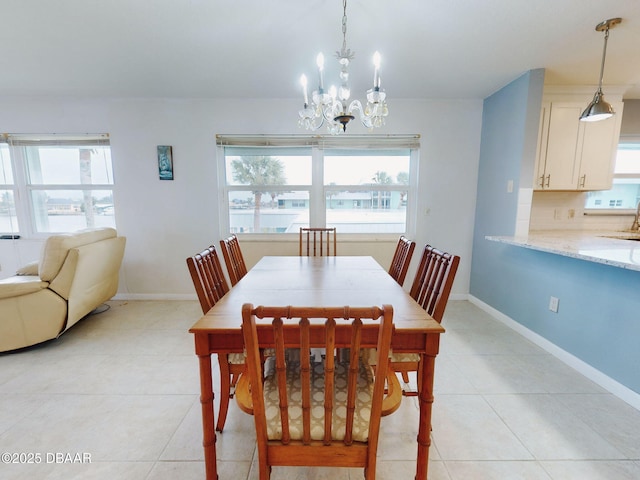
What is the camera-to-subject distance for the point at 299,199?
3242mm

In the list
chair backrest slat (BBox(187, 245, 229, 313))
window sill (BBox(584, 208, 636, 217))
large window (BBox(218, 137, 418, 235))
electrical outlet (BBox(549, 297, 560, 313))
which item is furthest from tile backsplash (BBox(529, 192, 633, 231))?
chair backrest slat (BBox(187, 245, 229, 313))

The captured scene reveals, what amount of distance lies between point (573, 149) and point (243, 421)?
3.56 m

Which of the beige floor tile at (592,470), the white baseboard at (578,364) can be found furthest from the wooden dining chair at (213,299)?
the white baseboard at (578,364)

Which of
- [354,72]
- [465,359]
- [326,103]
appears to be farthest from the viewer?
[354,72]

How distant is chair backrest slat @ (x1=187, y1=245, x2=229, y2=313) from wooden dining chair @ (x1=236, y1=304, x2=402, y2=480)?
47cm

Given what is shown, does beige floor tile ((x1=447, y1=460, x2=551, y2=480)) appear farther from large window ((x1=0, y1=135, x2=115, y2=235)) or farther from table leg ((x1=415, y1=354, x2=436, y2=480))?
large window ((x1=0, y1=135, x2=115, y2=235))

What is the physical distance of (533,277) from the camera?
7.73 feet

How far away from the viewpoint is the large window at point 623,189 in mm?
3014

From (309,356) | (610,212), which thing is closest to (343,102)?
(309,356)

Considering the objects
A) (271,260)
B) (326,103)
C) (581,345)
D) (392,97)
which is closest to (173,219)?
(271,260)

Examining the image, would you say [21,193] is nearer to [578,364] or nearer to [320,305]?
[320,305]

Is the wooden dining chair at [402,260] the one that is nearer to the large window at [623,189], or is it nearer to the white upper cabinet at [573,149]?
the white upper cabinet at [573,149]

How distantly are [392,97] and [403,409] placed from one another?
295cm

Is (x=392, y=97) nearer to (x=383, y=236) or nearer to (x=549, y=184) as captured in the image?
(x=383, y=236)
